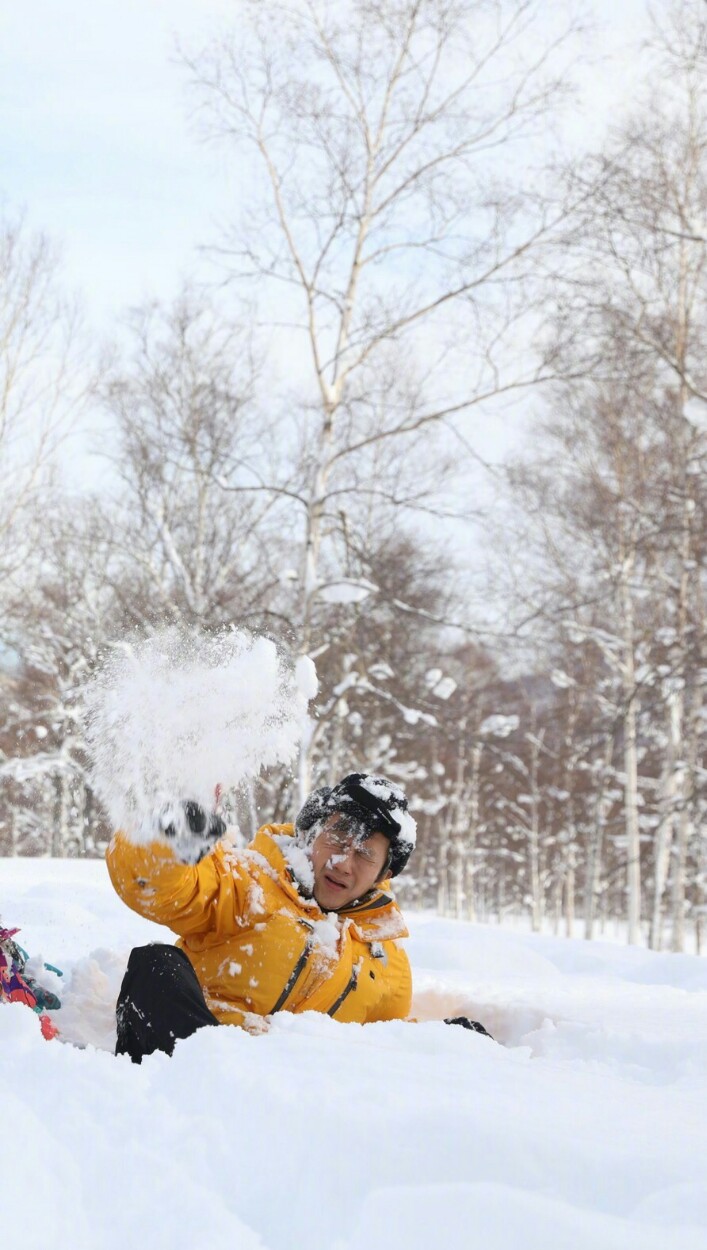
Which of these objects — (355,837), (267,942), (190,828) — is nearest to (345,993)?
(267,942)

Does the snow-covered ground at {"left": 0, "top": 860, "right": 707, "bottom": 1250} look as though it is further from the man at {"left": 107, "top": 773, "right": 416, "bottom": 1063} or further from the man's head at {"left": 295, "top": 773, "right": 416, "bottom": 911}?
the man's head at {"left": 295, "top": 773, "right": 416, "bottom": 911}

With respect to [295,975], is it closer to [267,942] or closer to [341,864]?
[267,942]

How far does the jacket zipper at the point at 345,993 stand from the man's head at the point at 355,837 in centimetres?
18

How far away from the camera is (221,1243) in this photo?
1.08 metres

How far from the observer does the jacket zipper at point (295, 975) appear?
2480 mm

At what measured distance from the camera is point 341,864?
262 cm

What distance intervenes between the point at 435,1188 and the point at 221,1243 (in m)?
0.26

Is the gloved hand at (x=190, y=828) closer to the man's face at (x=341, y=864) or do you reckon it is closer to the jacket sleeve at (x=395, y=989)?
the man's face at (x=341, y=864)

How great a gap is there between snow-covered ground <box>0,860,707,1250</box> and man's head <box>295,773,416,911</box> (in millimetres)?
769

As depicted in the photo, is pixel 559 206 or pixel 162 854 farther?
pixel 559 206

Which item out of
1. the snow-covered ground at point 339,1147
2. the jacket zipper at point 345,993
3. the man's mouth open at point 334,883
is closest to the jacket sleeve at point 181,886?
the man's mouth open at point 334,883

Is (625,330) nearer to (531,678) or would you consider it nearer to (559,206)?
(559,206)

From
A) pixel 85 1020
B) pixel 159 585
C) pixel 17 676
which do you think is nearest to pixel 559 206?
pixel 159 585

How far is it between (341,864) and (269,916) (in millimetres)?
239
